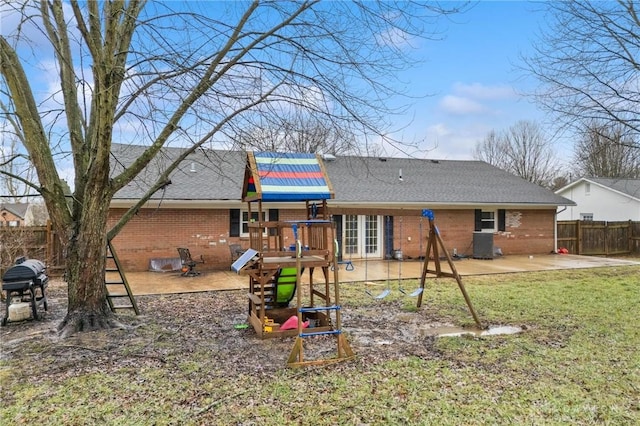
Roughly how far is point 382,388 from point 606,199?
28.4 meters

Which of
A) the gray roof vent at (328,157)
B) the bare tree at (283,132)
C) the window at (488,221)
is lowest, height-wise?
the window at (488,221)

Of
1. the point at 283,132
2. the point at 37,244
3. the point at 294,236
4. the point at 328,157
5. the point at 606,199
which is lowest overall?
the point at 37,244

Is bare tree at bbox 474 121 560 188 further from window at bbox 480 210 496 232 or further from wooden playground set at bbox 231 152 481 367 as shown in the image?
wooden playground set at bbox 231 152 481 367

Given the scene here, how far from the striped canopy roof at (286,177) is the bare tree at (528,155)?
34704 mm

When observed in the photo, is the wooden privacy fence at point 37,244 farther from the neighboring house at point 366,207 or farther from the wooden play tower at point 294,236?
the wooden play tower at point 294,236

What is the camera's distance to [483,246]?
16969 mm

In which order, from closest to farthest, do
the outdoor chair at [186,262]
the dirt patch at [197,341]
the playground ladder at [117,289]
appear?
the dirt patch at [197,341] → the playground ladder at [117,289] → the outdoor chair at [186,262]

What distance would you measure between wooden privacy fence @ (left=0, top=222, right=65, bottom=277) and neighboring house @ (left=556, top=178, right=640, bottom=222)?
24.4m

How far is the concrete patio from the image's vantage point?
1099 centimetres

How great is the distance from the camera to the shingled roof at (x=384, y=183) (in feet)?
47.5

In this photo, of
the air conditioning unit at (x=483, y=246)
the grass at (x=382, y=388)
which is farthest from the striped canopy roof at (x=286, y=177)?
the air conditioning unit at (x=483, y=246)

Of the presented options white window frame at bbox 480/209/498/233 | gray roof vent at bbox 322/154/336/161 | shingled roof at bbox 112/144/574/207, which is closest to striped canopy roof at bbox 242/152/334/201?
shingled roof at bbox 112/144/574/207

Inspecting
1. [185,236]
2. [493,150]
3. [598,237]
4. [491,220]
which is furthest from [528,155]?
[185,236]

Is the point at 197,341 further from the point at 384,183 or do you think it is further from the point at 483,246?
the point at 483,246
